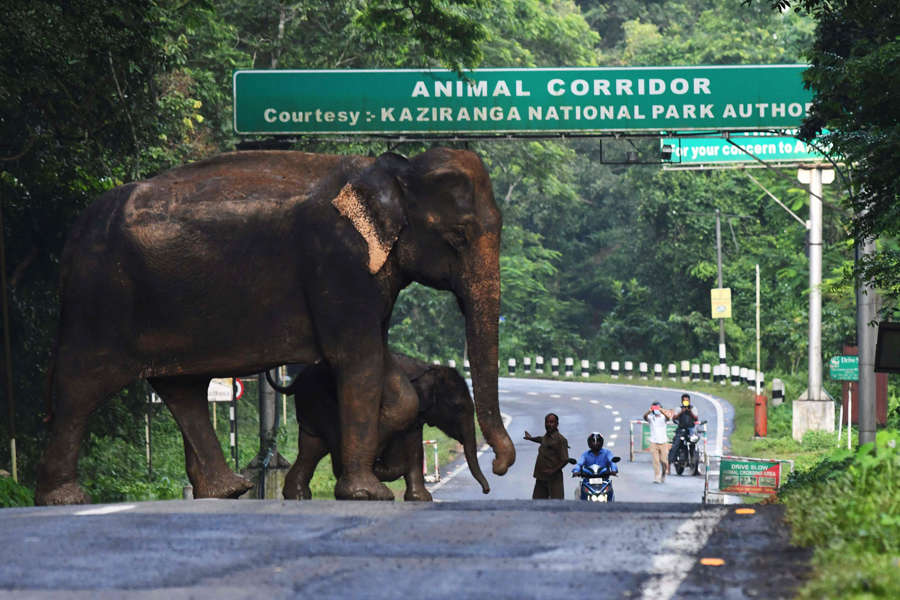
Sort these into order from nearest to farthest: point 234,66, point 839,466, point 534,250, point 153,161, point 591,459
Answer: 1. point 839,466
2. point 591,459
3. point 153,161
4. point 234,66
5. point 534,250

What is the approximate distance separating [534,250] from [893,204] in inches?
2123

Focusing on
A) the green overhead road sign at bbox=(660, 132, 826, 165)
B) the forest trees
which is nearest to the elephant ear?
the forest trees

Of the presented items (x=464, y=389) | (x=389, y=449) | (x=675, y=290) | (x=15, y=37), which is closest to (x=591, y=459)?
(x=464, y=389)

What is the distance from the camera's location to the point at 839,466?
41.3 ft

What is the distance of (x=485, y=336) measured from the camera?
13000mm

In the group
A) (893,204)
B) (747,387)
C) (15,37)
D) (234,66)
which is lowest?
(747,387)

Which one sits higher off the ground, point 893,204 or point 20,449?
point 893,204

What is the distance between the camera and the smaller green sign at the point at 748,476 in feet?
79.6

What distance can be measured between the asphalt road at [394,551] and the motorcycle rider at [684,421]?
19575mm

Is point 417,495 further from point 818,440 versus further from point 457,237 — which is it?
point 818,440

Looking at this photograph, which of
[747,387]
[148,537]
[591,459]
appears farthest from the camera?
[747,387]

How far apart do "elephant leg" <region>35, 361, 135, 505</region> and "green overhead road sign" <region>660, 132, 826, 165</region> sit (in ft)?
56.5

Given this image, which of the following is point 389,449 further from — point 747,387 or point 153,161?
point 747,387

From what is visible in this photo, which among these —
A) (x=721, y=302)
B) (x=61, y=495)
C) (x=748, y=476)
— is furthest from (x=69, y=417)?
(x=721, y=302)
